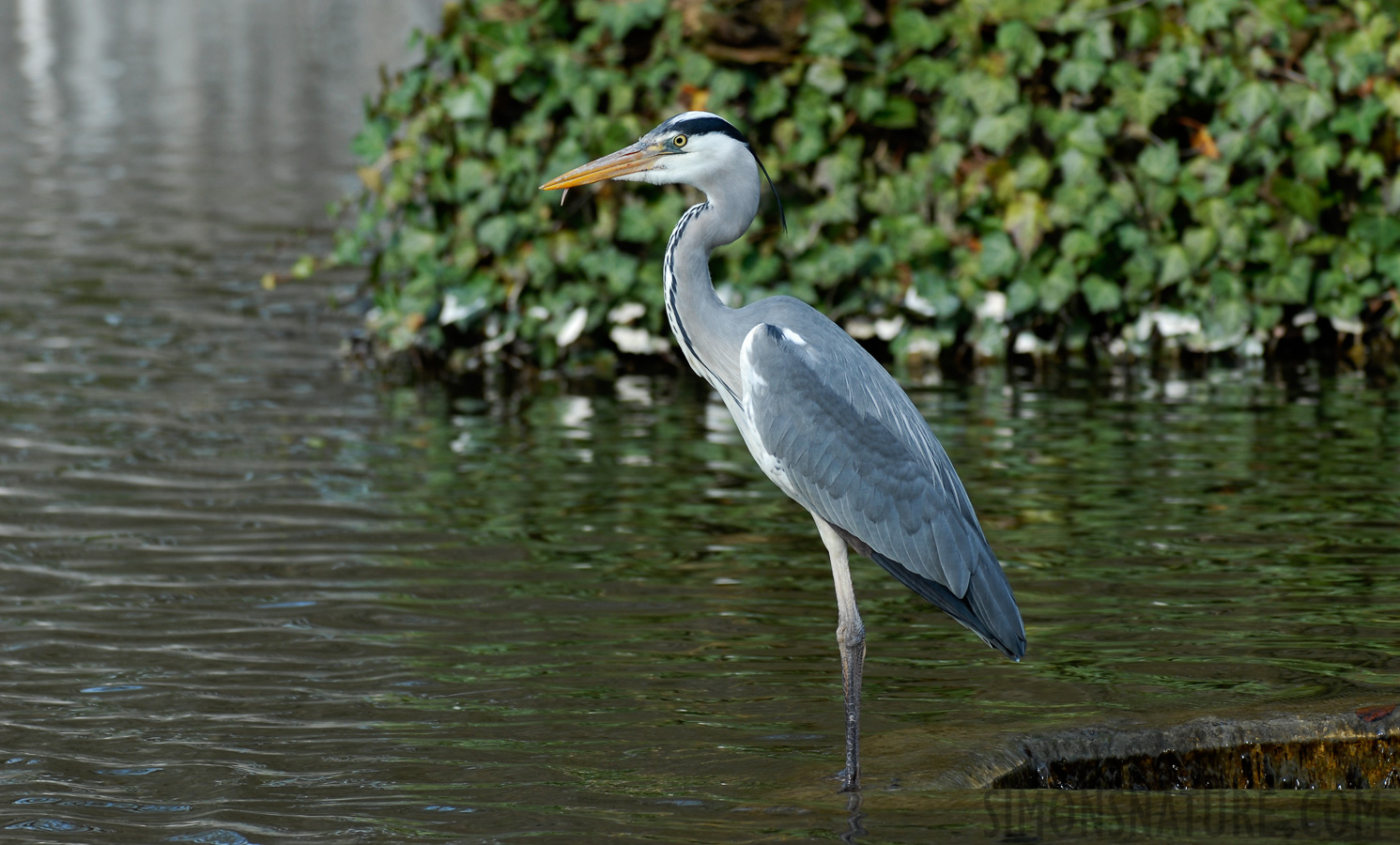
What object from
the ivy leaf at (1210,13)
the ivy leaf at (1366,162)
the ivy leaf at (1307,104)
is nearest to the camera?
the ivy leaf at (1307,104)

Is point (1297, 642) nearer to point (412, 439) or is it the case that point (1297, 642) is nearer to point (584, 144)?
point (412, 439)

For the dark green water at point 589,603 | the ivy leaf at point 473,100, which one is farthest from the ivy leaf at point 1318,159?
the ivy leaf at point 473,100

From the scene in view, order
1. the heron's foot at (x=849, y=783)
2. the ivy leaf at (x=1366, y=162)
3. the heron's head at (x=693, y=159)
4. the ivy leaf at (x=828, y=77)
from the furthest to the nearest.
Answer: the ivy leaf at (x=828, y=77) < the ivy leaf at (x=1366, y=162) < the heron's head at (x=693, y=159) < the heron's foot at (x=849, y=783)

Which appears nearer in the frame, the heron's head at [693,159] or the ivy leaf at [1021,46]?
the heron's head at [693,159]

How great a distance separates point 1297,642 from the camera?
20.5 feet

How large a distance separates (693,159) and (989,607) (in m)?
1.64

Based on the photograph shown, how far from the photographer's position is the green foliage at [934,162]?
11.0 m

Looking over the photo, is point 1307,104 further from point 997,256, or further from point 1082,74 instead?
point 997,256

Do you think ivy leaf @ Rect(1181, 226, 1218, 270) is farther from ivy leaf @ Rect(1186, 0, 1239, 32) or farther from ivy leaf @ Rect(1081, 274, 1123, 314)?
ivy leaf @ Rect(1186, 0, 1239, 32)

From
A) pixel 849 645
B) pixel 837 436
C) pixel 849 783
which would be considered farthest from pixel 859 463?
pixel 849 783

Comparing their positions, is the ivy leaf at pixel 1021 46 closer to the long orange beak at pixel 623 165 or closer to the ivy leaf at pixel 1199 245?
the ivy leaf at pixel 1199 245

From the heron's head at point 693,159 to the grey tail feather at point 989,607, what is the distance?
4.15 feet

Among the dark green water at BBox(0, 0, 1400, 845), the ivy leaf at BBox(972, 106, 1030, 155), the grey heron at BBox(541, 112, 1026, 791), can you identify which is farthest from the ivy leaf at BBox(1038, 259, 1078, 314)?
the grey heron at BBox(541, 112, 1026, 791)

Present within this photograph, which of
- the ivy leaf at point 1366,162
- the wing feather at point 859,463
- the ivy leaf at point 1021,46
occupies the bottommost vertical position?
the wing feather at point 859,463
